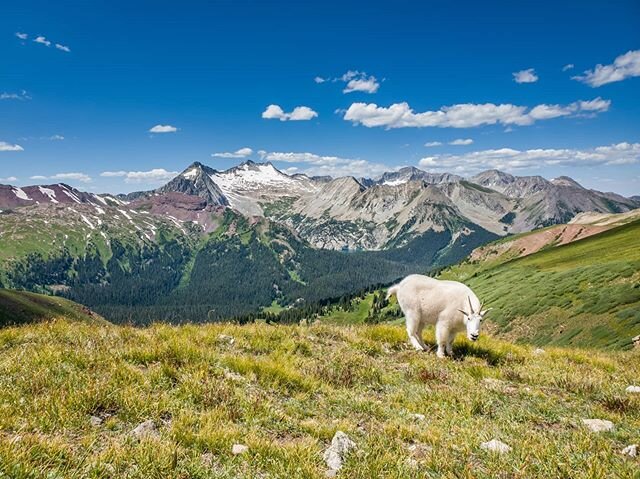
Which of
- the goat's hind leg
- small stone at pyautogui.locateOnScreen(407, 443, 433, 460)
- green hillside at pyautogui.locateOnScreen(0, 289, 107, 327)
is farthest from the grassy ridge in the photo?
green hillside at pyautogui.locateOnScreen(0, 289, 107, 327)

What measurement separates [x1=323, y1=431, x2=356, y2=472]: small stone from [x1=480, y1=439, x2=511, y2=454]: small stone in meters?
2.31

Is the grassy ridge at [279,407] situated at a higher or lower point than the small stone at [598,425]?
higher

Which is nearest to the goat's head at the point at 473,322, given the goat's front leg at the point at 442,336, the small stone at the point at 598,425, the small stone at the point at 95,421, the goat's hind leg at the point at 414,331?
the goat's front leg at the point at 442,336

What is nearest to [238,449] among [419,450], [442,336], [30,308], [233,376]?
[419,450]

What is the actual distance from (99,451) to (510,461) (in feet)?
20.5

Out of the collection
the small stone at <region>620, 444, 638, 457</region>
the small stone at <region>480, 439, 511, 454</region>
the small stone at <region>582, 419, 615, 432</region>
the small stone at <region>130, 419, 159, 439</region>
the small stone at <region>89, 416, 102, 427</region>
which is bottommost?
the small stone at <region>582, 419, 615, 432</region>

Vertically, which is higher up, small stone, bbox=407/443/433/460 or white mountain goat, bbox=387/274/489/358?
white mountain goat, bbox=387/274/489/358

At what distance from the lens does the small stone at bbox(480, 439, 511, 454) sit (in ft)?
21.9

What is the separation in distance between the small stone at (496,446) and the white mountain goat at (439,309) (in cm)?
615

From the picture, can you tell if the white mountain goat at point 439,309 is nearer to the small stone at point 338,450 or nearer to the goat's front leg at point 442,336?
the goat's front leg at point 442,336

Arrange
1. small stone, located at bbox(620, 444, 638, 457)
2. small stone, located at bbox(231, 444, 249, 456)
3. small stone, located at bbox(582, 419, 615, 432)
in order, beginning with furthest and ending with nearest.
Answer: small stone, located at bbox(582, 419, 615, 432) < small stone, located at bbox(620, 444, 638, 457) < small stone, located at bbox(231, 444, 249, 456)

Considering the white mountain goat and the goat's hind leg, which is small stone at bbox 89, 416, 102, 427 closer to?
the white mountain goat

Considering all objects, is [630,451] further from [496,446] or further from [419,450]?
[419,450]

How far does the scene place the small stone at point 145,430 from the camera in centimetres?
626
